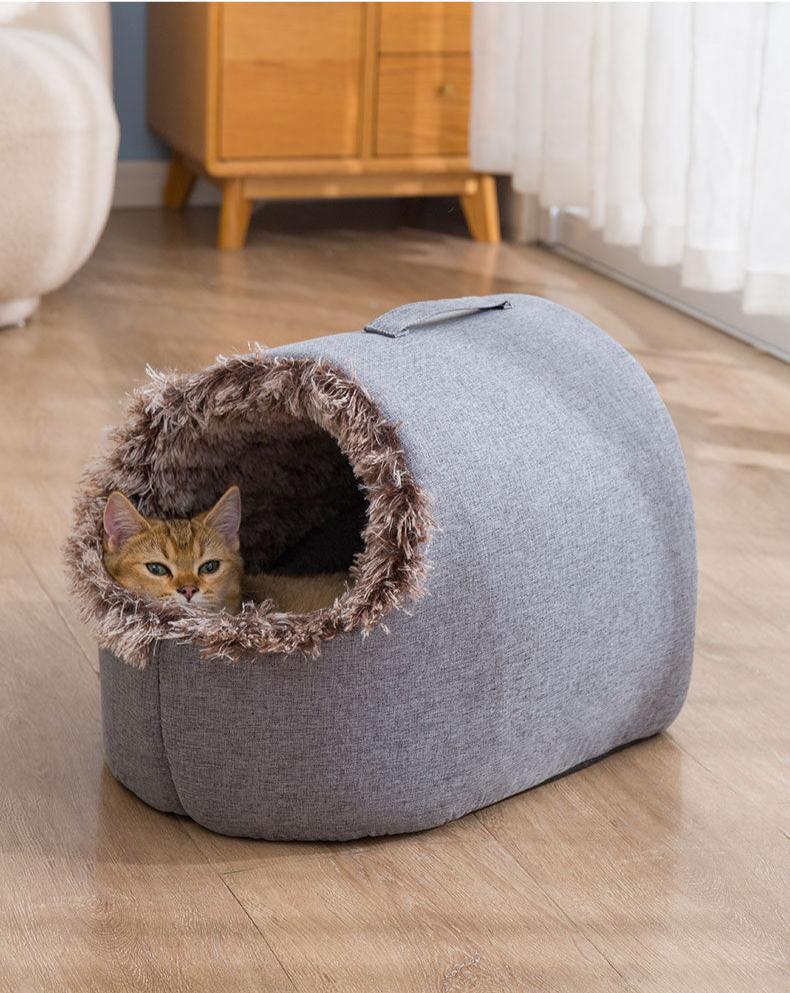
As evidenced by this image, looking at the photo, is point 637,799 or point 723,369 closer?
point 637,799

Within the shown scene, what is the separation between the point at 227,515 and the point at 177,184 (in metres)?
2.51

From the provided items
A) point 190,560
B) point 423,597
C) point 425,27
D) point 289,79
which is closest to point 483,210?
point 425,27

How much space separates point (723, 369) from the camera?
278 centimetres

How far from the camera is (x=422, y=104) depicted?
349 centimetres

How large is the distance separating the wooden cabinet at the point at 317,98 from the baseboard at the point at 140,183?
26cm

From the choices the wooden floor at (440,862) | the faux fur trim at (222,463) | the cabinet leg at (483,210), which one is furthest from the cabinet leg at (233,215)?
the faux fur trim at (222,463)

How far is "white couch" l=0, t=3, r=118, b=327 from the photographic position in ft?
8.84

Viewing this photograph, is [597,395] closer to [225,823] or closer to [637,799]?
[637,799]

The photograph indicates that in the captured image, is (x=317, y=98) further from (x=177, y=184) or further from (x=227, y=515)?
(x=227, y=515)

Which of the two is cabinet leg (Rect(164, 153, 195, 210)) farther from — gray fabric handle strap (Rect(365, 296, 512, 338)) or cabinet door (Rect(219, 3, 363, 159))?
gray fabric handle strap (Rect(365, 296, 512, 338))

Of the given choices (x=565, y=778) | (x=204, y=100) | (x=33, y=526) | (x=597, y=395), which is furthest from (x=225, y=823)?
(x=204, y=100)

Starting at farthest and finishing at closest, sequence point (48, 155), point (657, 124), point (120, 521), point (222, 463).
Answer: point (657, 124) < point (48, 155) < point (222, 463) < point (120, 521)

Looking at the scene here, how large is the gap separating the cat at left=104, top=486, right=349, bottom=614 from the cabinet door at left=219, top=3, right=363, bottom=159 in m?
2.03

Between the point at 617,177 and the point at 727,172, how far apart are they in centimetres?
37
